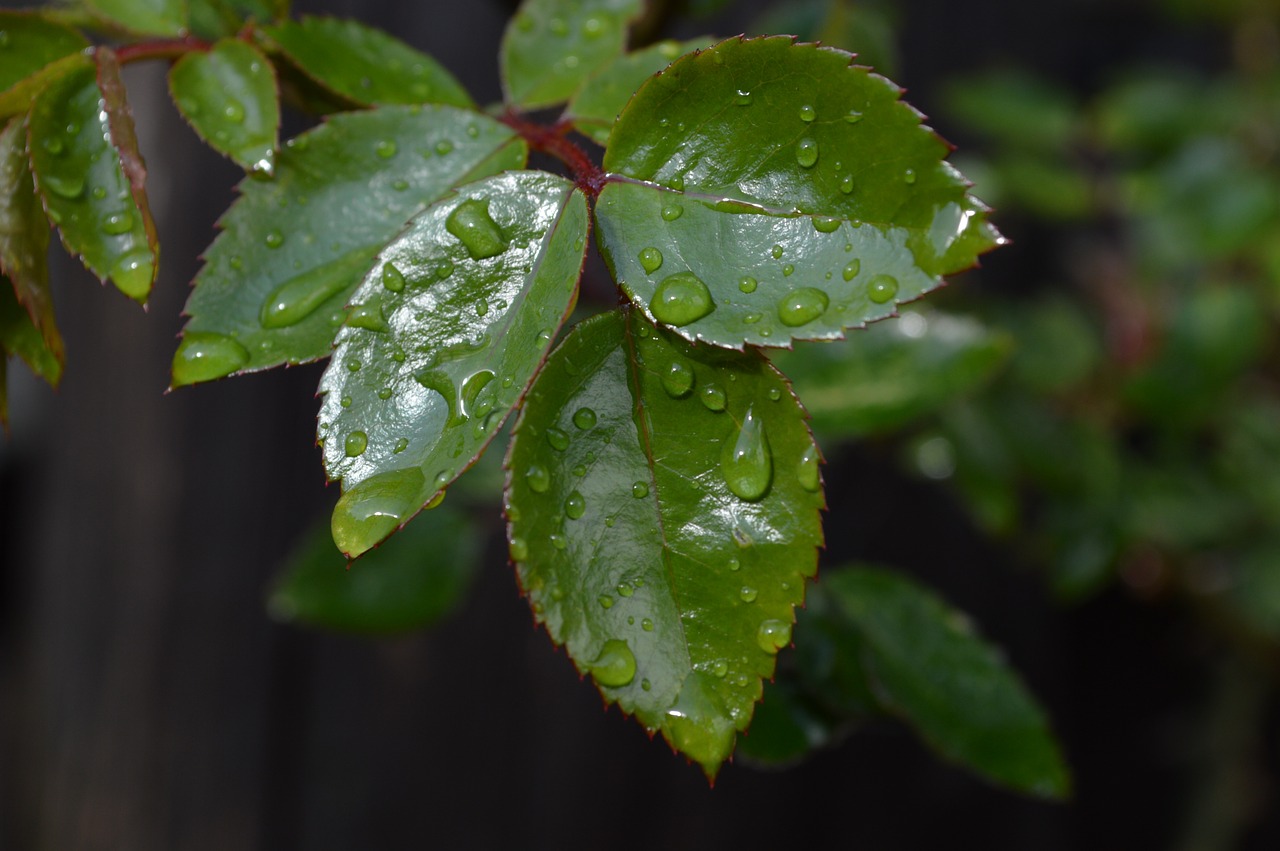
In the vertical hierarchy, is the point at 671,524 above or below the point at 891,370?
above

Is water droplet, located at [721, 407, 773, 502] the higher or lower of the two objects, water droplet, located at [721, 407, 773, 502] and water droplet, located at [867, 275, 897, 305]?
the lower

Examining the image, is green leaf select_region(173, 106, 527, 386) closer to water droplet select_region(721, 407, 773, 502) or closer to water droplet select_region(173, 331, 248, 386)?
water droplet select_region(173, 331, 248, 386)

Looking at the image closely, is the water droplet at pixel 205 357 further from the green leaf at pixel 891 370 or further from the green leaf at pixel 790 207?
the green leaf at pixel 891 370

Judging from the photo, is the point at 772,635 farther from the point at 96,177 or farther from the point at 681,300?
the point at 96,177

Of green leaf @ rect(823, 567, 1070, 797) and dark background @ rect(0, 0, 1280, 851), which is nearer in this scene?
green leaf @ rect(823, 567, 1070, 797)

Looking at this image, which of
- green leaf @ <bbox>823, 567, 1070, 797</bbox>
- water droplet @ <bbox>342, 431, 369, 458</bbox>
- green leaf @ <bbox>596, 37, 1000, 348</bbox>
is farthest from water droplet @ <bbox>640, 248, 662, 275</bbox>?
green leaf @ <bbox>823, 567, 1070, 797</bbox>

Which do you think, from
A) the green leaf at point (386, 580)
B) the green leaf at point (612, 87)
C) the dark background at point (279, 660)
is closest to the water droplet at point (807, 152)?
the green leaf at point (612, 87)

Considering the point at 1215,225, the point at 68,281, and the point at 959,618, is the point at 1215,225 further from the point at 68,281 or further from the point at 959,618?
the point at 68,281

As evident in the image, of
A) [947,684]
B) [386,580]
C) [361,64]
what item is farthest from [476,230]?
Answer: [386,580]
